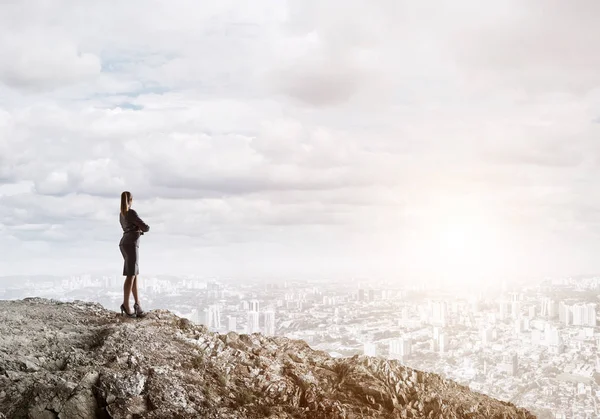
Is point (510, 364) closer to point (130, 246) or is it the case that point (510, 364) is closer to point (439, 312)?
point (439, 312)

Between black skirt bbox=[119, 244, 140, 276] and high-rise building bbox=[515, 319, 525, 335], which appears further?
high-rise building bbox=[515, 319, 525, 335]

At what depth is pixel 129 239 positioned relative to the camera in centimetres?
1551

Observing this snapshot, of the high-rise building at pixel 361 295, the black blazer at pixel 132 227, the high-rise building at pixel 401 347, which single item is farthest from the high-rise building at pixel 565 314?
the black blazer at pixel 132 227

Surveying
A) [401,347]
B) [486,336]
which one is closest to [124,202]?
[401,347]

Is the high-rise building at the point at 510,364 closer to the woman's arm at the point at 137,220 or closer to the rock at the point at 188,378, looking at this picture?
the rock at the point at 188,378

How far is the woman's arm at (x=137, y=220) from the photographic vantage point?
15219mm

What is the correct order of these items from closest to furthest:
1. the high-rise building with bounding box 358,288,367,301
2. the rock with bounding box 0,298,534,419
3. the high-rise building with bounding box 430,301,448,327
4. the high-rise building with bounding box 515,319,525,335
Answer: the rock with bounding box 0,298,534,419
the high-rise building with bounding box 430,301,448,327
the high-rise building with bounding box 358,288,367,301
the high-rise building with bounding box 515,319,525,335

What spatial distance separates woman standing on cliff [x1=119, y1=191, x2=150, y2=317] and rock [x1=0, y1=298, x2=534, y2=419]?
3.31 feet

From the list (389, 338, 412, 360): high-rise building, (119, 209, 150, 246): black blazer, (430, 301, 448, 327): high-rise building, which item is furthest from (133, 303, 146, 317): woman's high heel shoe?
(430, 301, 448, 327): high-rise building

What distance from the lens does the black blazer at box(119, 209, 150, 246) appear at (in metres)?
15.2

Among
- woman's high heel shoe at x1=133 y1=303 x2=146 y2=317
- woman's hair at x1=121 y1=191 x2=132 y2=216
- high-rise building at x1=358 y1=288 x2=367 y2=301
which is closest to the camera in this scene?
woman's hair at x1=121 y1=191 x2=132 y2=216

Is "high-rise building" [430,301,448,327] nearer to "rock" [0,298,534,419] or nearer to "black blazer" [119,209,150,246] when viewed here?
"rock" [0,298,534,419]

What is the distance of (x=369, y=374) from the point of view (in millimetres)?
13953

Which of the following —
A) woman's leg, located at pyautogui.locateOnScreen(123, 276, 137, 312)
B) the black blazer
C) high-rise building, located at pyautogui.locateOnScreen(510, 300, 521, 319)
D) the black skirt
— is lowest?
high-rise building, located at pyautogui.locateOnScreen(510, 300, 521, 319)
